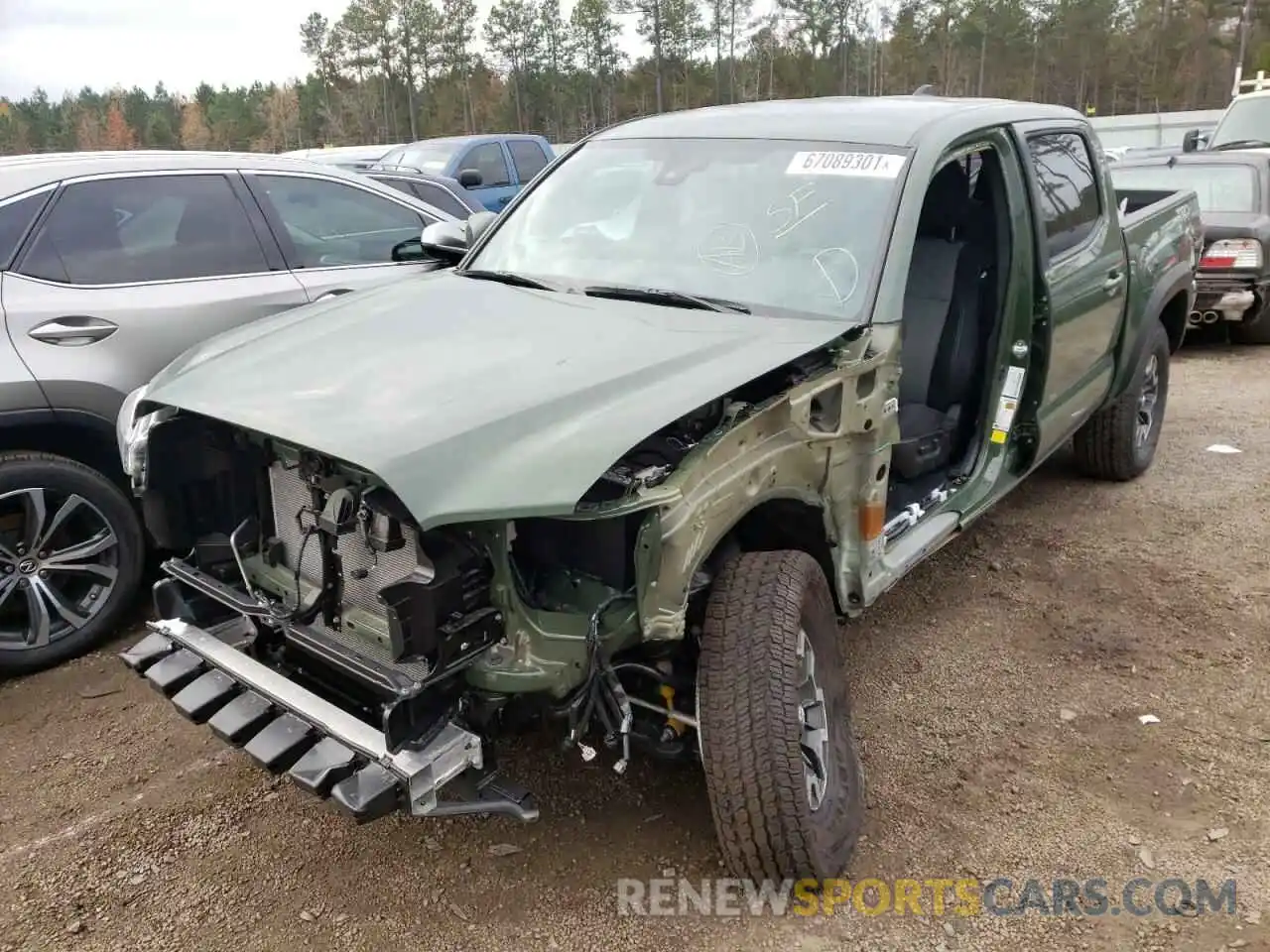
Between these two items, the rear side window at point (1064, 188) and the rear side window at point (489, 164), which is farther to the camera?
the rear side window at point (489, 164)

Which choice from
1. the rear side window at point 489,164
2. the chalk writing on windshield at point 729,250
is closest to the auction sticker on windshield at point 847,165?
the chalk writing on windshield at point 729,250

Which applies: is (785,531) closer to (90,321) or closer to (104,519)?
(104,519)

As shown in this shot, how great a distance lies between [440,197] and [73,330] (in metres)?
3.96

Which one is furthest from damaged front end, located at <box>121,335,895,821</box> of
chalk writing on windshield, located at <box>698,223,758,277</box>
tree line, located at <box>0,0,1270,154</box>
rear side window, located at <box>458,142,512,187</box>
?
tree line, located at <box>0,0,1270,154</box>

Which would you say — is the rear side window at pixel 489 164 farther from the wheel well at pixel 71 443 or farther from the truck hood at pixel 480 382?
the truck hood at pixel 480 382

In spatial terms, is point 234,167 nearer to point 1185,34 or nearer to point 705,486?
point 705,486

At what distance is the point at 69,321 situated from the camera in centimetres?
384

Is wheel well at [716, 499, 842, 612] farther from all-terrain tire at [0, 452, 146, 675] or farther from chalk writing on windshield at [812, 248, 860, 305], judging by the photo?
all-terrain tire at [0, 452, 146, 675]

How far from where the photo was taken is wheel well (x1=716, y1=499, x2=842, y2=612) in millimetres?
2846

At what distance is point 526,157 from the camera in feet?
43.8

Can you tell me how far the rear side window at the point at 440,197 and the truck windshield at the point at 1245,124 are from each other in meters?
9.26

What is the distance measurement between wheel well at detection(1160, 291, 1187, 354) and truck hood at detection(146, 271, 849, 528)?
3.79 m

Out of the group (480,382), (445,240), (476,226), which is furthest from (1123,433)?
(480,382)

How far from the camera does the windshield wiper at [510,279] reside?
3.52m
